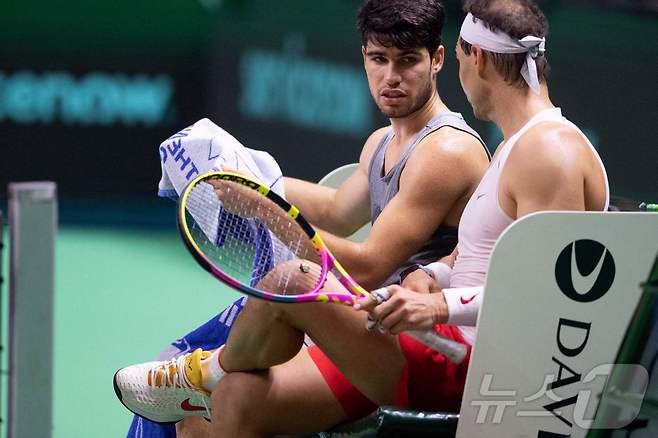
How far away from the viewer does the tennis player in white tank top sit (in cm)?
276

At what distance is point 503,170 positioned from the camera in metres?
2.88

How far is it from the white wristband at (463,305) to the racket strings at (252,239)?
321mm

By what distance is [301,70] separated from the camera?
772 centimetres

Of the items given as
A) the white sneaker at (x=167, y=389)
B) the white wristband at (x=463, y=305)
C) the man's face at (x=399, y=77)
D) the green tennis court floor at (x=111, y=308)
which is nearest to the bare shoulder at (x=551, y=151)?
the white wristband at (x=463, y=305)

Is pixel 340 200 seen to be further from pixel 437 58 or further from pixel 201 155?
pixel 201 155

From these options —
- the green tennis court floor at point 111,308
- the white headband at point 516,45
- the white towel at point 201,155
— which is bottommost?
the green tennis court floor at point 111,308

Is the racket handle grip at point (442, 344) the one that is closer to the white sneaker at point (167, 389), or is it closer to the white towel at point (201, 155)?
the white sneaker at point (167, 389)

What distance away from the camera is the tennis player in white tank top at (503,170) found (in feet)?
9.05

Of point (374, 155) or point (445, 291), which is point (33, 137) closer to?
point (374, 155)

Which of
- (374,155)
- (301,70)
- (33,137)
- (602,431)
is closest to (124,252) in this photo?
(33,137)

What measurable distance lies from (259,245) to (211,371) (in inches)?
14.0

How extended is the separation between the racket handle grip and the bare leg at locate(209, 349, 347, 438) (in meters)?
0.32

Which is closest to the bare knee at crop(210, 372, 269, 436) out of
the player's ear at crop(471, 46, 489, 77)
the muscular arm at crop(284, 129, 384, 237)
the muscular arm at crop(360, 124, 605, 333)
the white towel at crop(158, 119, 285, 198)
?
the muscular arm at crop(360, 124, 605, 333)

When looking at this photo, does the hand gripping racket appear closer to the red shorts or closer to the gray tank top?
the red shorts
